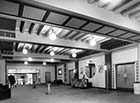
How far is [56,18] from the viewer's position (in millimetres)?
4418

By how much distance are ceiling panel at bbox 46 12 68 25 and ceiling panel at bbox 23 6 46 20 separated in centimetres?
29

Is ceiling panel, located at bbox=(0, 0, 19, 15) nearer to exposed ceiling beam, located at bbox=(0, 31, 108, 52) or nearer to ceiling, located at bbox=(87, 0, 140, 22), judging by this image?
ceiling, located at bbox=(87, 0, 140, 22)

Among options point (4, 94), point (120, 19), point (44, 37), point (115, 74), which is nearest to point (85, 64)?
point (115, 74)

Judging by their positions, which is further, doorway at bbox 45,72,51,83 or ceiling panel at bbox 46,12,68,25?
doorway at bbox 45,72,51,83

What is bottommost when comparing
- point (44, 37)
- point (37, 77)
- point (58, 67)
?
point (37, 77)

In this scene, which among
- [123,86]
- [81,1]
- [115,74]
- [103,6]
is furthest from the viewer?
[115,74]

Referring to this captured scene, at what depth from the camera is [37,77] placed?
20750 mm

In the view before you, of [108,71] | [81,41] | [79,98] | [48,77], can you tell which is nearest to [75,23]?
[79,98]

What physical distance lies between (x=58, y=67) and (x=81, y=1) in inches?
700

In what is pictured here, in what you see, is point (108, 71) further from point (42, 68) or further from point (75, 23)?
point (42, 68)

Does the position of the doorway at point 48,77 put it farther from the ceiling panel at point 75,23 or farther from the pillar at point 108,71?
the ceiling panel at point 75,23

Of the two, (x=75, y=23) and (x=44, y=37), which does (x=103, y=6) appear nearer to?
(x=75, y=23)

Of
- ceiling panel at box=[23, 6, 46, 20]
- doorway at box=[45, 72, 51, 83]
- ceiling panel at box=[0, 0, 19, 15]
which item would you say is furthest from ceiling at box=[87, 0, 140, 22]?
doorway at box=[45, 72, 51, 83]

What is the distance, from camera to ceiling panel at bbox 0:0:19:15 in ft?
11.4
